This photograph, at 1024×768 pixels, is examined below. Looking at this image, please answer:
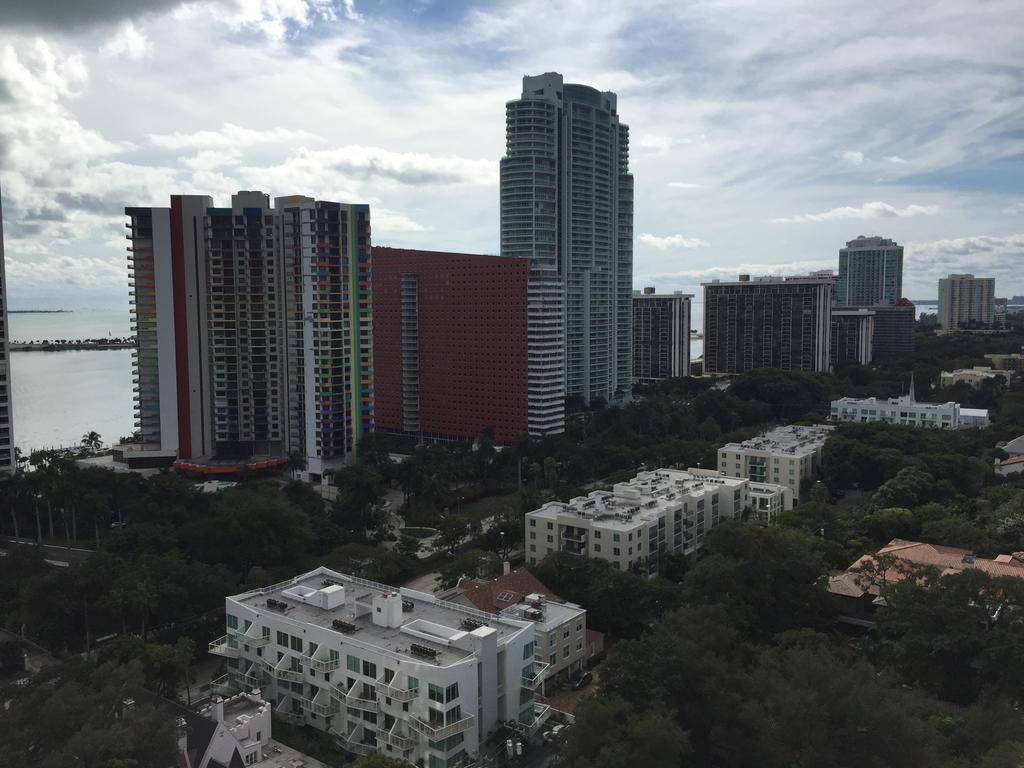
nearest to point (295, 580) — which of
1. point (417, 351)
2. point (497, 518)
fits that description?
point (497, 518)

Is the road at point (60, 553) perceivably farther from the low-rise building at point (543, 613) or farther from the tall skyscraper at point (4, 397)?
the low-rise building at point (543, 613)

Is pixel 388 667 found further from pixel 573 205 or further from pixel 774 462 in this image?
pixel 573 205

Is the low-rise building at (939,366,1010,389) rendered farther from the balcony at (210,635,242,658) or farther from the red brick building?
the balcony at (210,635,242,658)

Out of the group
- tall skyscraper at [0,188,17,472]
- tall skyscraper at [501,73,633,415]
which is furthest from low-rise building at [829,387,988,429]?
tall skyscraper at [0,188,17,472]

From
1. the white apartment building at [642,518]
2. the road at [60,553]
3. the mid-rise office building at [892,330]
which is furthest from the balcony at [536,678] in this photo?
the mid-rise office building at [892,330]

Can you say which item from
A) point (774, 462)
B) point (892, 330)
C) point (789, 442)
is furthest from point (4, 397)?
point (892, 330)

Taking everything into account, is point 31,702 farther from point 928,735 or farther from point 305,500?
point 305,500
